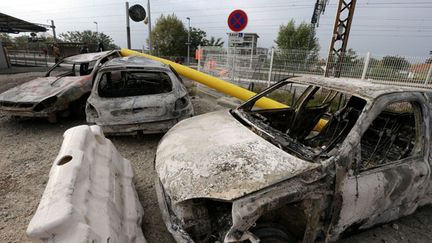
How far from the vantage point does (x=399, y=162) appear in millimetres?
2232

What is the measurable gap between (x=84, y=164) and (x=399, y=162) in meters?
2.90

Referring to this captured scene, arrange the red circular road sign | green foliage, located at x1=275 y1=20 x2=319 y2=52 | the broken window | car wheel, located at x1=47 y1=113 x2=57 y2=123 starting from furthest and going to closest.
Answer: green foliage, located at x1=275 y1=20 x2=319 y2=52 < the red circular road sign < car wheel, located at x1=47 y1=113 x2=57 y2=123 < the broken window

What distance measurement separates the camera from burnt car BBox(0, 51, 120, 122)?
468cm

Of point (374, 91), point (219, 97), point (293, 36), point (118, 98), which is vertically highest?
point (293, 36)

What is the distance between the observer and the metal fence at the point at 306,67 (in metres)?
7.61

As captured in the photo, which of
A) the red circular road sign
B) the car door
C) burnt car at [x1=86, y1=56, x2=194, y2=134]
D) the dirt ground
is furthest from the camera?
the red circular road sign

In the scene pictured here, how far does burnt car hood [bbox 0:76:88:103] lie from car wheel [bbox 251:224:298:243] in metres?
4.94

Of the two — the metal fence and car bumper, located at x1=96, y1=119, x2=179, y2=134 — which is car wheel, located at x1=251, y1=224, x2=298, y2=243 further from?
the metal fence

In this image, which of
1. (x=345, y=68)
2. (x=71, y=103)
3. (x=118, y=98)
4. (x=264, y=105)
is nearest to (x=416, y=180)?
(x=264, y=105)

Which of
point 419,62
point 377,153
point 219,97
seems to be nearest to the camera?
point 377,153

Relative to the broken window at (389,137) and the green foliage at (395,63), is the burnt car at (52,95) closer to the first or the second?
the broken window at (389,137)

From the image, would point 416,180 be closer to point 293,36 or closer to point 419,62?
point 419,62

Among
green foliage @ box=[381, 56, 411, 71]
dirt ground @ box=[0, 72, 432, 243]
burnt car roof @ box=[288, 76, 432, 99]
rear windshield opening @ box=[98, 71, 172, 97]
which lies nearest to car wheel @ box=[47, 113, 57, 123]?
dirt ground @ box=[0, 72, 432, 243]

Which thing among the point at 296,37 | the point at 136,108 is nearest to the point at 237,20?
the point at 136,108
